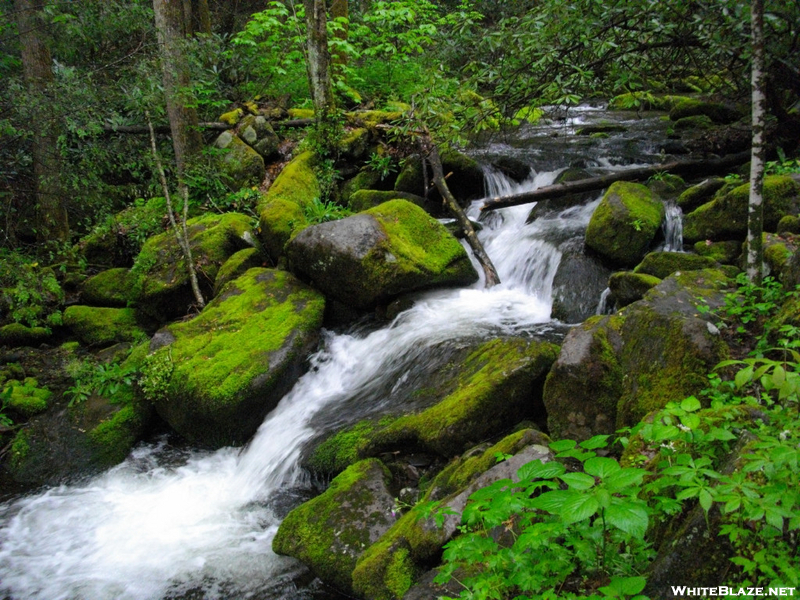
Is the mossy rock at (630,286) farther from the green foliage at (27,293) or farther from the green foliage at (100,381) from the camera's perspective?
the green foliage at (27,293)

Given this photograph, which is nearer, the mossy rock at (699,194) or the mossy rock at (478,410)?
the mossy rock at (478,410)

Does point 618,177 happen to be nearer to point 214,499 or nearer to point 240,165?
point 240,165

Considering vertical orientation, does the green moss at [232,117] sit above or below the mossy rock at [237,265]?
above

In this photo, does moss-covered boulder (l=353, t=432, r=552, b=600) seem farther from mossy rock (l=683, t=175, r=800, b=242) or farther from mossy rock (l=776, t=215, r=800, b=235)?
mossy rock (l=683, t=175, r=800, b=242)

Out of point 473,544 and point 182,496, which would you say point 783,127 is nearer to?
point 473,544

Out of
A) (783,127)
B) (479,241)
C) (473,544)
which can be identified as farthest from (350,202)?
(473,544)

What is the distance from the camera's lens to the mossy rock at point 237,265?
342 inches

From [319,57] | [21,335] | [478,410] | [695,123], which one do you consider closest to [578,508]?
[478,410]

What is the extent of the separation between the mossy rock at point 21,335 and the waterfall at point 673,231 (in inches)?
395

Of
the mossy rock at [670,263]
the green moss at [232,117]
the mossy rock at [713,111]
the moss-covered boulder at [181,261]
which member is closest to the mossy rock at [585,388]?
the mossy rock at [670,263]

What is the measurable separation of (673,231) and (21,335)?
1050 cm

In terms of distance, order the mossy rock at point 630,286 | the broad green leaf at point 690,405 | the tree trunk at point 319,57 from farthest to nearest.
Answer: the tree trunk at point 319,57
the mossy rock at point 630,286
the broad green leaf at point 690,405

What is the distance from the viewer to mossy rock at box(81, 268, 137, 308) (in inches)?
375

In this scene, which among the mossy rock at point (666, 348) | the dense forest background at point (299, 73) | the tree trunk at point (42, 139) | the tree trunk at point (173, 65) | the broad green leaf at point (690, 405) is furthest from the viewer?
the tree trunk at point (173, 65)
